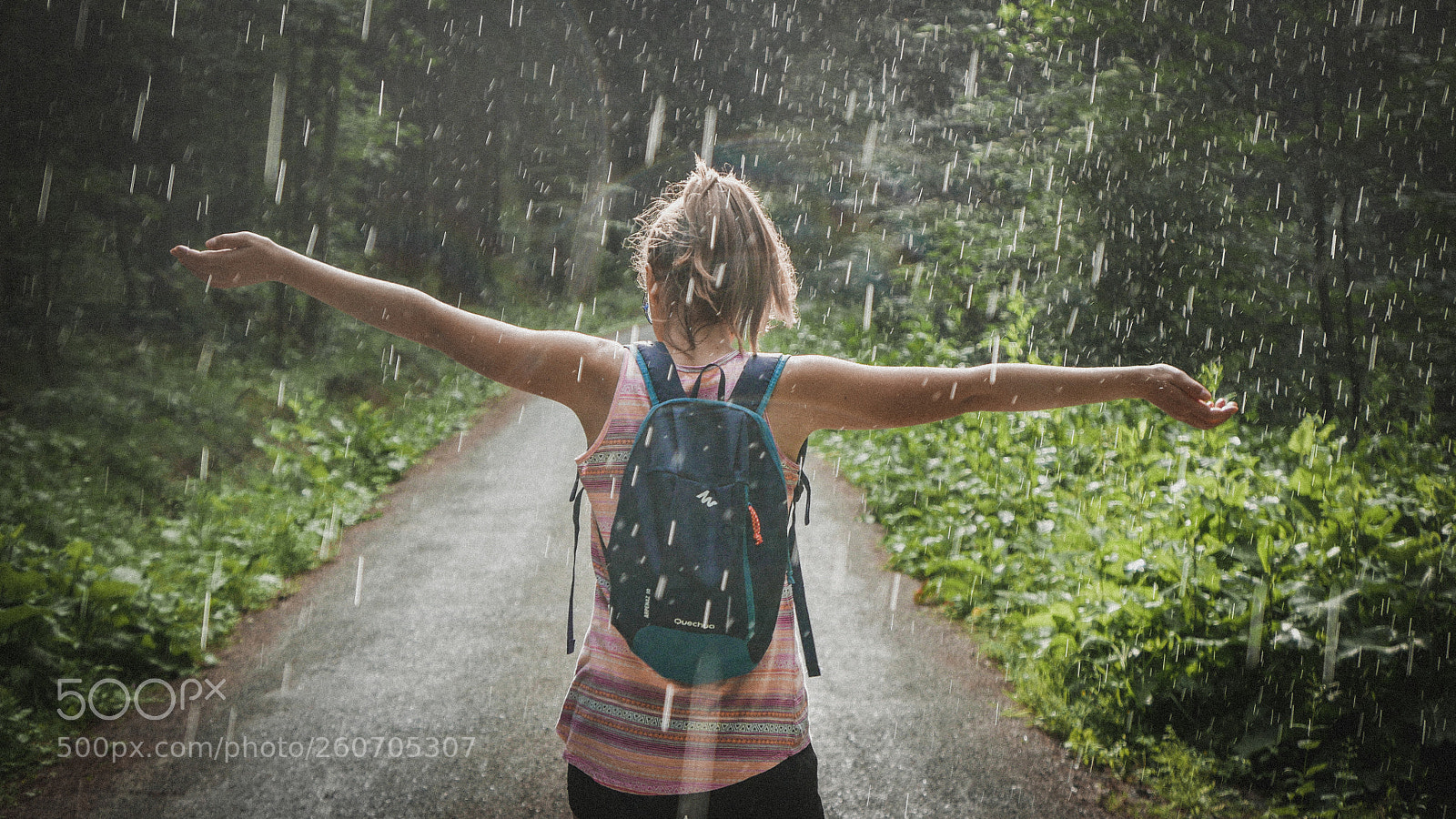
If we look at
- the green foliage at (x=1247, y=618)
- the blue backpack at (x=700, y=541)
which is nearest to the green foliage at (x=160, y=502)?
the blue backpack at (x=700, y=541)

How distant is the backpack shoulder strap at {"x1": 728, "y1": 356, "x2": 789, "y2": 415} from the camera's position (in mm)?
1554

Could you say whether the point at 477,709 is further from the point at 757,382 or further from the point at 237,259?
the point at 757,382

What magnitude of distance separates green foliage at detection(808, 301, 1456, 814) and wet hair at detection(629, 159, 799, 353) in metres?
3.22

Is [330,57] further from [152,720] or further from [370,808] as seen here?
[370,808]

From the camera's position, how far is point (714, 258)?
159 centimetres

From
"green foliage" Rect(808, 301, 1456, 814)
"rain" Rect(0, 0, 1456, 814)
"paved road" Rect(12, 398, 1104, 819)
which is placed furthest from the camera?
"rain" Rect(0, 0, 1456, 814)

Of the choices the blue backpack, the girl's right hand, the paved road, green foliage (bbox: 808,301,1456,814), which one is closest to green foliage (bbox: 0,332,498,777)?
the paved road

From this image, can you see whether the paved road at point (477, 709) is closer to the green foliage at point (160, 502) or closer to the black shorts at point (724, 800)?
the green foliage at point (160, 502)

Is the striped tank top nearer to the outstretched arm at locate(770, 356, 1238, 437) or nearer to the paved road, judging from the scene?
the outstretched arm at locate(770, 356, 1238, 437)

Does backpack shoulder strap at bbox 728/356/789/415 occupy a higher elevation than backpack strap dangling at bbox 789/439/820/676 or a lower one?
higher

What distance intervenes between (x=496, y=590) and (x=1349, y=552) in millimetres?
5207

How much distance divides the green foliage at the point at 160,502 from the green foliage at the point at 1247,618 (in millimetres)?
5017

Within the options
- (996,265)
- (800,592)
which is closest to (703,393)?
(800,592)

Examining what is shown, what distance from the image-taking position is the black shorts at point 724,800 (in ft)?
5.08
